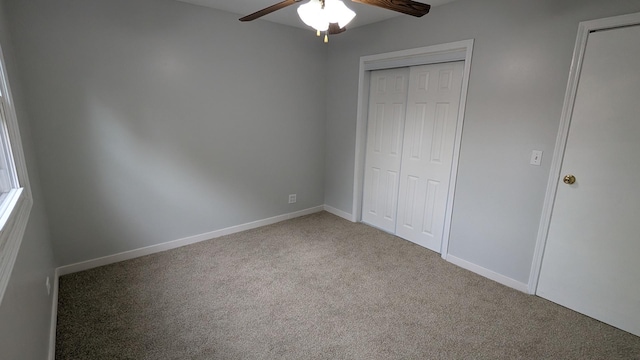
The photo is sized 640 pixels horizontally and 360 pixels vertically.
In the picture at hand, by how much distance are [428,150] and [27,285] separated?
313 centimetres

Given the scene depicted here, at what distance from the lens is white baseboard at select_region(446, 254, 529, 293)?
8.25ft

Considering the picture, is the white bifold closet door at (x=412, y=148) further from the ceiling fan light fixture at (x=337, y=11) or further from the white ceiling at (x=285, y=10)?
the ceiling fan light fixture at (x=337, y=11)

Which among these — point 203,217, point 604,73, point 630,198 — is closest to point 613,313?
point 630,198

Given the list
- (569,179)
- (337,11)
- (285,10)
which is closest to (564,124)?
(569,179)

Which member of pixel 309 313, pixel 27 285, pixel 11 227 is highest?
pixel 11 227

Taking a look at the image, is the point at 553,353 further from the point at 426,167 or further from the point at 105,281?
the point at 105,281

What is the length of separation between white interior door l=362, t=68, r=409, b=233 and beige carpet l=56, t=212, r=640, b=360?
745 mm

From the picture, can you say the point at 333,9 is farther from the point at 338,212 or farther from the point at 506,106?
the point at 338,212

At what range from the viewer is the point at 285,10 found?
2971mm

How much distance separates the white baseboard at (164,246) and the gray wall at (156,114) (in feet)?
0.18

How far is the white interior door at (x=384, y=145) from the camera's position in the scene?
3.34 metres

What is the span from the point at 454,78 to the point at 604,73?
1.05 metres

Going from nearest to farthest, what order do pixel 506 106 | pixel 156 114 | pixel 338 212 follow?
pixel 506 106 → pixel 156 114 → pixel 338 212

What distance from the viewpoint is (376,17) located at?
10.2 feet
